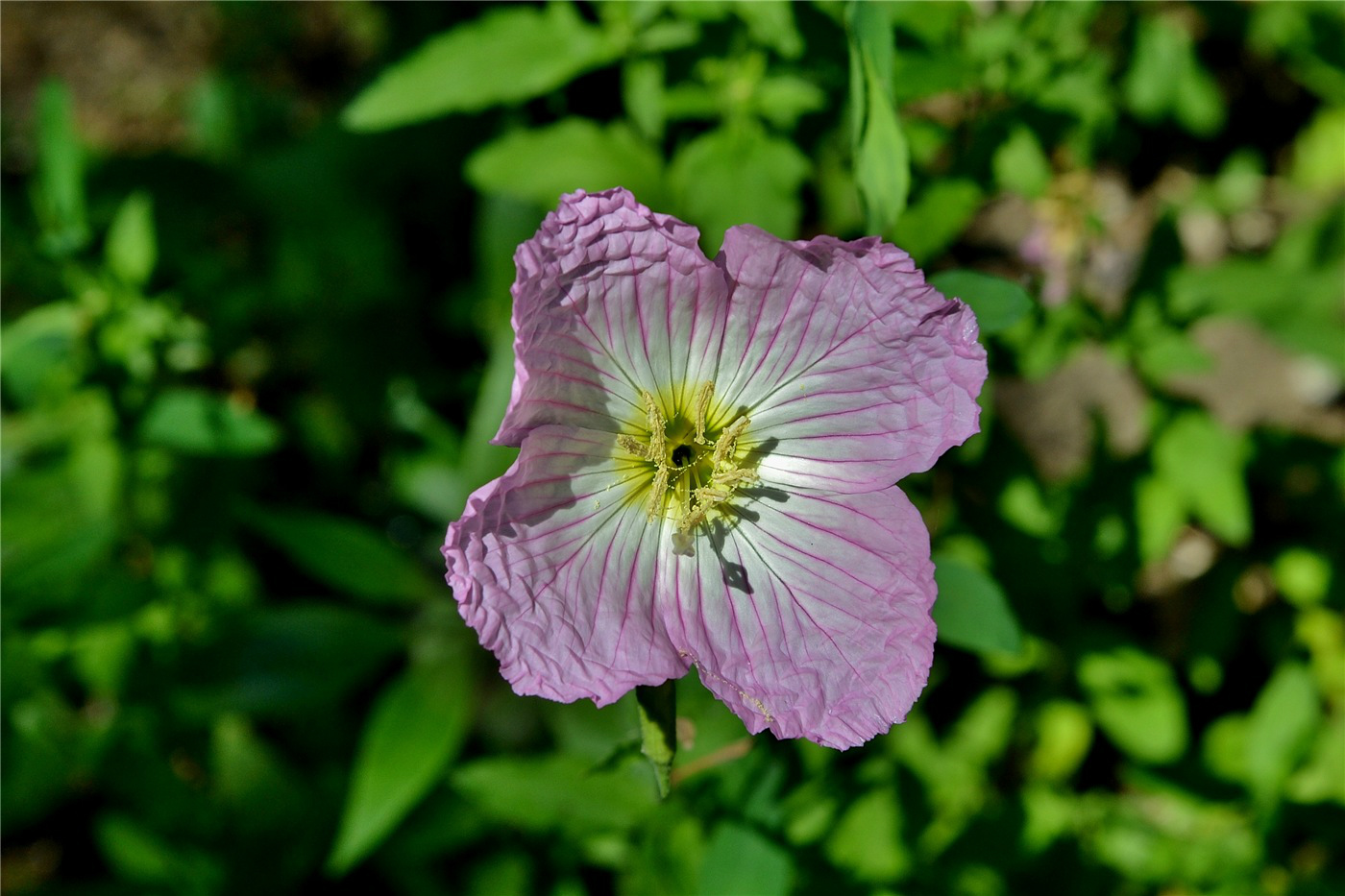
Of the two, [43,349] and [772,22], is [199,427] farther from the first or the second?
[772,22]

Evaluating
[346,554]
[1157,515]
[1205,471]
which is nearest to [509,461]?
[346,554]

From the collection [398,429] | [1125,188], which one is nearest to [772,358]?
[398,429]

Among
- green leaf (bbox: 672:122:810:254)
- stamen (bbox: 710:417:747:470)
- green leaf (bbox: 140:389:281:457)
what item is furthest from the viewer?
green leaf (bbox: 140:389:281:457)

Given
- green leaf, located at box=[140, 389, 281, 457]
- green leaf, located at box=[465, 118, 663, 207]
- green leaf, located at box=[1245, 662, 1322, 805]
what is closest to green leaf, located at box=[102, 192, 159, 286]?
green leaf, located at box=[140, 389, 281, 457]

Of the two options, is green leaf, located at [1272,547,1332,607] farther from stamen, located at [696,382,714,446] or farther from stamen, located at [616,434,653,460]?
stamen, located at [616,434,653,460]

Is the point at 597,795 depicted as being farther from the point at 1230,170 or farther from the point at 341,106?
the point at 1230,170

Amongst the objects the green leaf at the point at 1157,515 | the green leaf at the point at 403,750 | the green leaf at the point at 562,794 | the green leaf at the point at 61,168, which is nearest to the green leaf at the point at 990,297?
the green leaf at the point at 562,794
